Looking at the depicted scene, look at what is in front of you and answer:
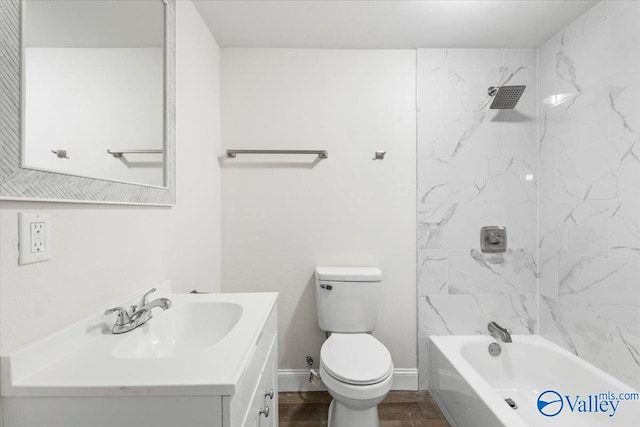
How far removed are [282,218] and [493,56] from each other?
1.81 m

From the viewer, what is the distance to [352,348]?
155 centimetres

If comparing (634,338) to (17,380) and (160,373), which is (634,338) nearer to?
(160,373)

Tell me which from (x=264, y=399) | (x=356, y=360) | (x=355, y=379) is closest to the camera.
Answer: (x=264, y=399)

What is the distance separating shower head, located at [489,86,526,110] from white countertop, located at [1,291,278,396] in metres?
1.98

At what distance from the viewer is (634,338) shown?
133 centimetres

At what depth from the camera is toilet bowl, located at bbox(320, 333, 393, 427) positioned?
129 centimetres

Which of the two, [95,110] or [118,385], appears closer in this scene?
[118,385]

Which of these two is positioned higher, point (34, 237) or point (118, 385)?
point (34, 237)

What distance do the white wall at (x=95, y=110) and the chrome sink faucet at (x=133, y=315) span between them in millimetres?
434

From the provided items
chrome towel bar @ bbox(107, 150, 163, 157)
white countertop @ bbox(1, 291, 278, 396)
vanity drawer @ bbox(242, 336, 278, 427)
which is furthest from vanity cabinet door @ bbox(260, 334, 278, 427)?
chrome towel bar @ bbox(107, 150, 163, 157)

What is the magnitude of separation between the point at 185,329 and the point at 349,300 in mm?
973

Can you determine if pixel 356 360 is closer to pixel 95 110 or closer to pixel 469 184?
pixel 469 184

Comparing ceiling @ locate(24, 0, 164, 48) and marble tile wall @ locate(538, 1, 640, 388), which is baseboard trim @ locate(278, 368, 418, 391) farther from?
ceiling @ locate(24, 0, 164, 48)

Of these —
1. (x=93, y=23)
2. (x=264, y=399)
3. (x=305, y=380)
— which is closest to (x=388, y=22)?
(x=93, y=23)
